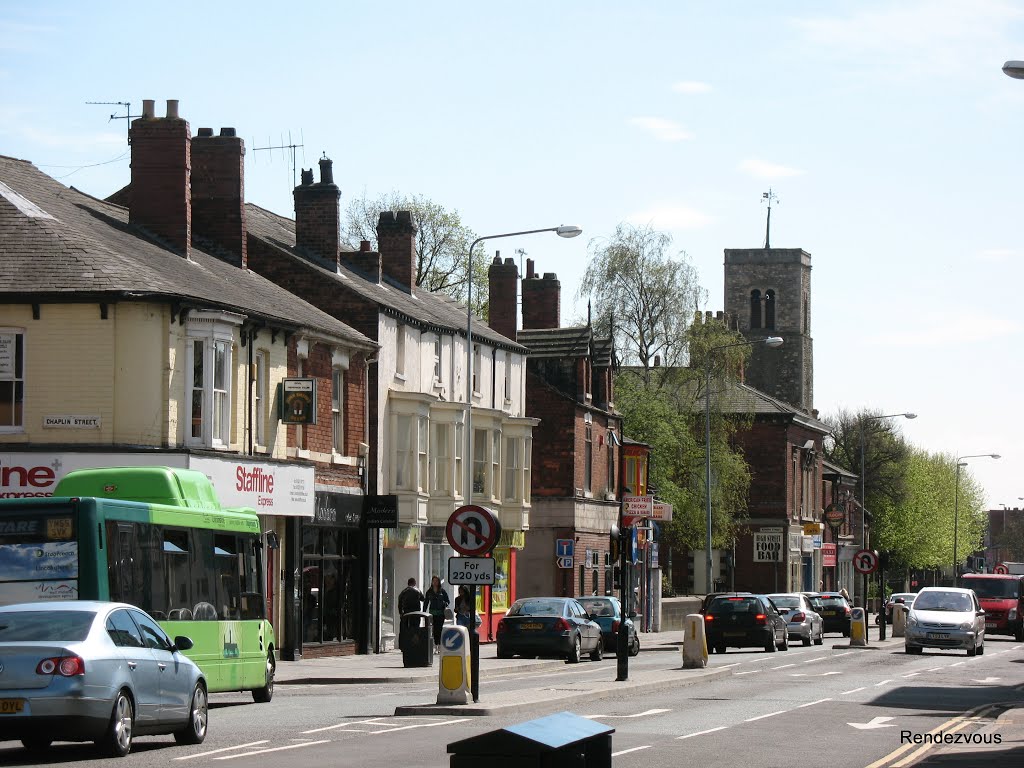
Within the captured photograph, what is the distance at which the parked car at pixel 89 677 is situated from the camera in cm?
1523

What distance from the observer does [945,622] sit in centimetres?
4512

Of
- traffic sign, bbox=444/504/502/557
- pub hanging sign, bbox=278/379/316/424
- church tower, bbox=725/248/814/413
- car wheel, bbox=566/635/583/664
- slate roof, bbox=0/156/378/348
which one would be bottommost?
car wheel, bbox=566/635/583/664

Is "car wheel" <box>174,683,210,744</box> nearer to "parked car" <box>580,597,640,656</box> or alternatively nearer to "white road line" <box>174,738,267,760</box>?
"white road line" <box>174,738,267,760</box>

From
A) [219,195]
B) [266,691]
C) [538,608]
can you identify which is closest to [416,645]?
[538,608]

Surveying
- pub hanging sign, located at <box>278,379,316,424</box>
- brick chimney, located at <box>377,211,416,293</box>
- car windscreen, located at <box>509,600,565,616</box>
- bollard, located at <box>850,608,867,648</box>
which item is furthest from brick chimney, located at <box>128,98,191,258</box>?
bollard, located at <box>850,608,867,648</box>

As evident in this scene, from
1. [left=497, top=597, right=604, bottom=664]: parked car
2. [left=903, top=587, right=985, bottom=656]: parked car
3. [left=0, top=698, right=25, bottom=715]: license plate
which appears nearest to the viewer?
[left=0, top=698, right=25, bottom=715]: license plate

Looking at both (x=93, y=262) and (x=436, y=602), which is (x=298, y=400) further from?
(x=93, y=262)

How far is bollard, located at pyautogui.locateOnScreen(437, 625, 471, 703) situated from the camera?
21.8m

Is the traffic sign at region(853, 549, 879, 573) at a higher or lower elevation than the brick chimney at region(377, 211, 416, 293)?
lower

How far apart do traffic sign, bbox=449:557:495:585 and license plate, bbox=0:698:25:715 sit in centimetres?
736

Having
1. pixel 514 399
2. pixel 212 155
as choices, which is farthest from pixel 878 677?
pixel 514 399

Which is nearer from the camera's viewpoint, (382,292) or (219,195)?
(219,195)

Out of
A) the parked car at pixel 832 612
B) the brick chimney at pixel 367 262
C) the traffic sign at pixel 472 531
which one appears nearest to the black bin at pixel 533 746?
the traffic sign at pixel 472 531

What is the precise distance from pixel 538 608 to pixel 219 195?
40.4 ft
